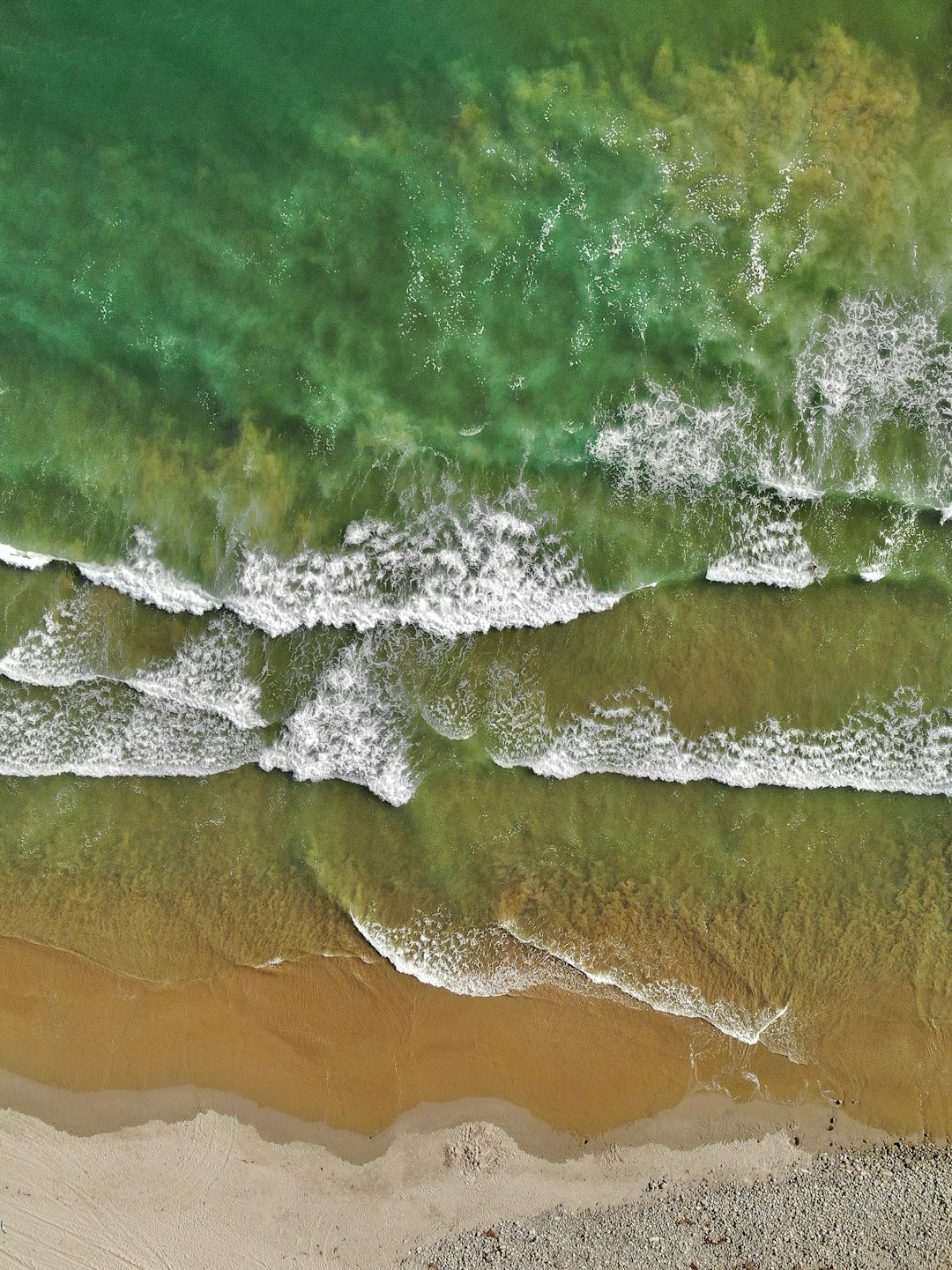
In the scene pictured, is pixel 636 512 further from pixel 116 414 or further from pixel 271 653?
pixel 116 414

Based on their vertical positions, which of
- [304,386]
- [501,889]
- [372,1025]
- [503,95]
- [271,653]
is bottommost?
[372,1025]

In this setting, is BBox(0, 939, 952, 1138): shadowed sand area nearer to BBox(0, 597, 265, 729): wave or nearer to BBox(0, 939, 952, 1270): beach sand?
BBox(0, 939, 952, 1270): beach sand

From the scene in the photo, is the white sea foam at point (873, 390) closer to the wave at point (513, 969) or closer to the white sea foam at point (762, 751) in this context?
the white sea foam at point (762, 751)

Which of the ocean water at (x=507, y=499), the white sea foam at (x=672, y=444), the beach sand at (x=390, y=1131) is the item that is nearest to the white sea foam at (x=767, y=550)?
the ocean water at (x=507, y=499)

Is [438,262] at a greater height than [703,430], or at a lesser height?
greater

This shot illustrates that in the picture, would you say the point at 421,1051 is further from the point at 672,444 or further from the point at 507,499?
the point at 672,444

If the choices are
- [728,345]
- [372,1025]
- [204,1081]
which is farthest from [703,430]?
[204,1081]
